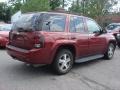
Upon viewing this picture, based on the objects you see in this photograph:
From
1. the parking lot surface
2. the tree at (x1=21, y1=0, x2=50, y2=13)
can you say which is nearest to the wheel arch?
Result: the parking lot surface

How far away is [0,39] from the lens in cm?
1205

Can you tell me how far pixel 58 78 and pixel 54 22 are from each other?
1.61 m

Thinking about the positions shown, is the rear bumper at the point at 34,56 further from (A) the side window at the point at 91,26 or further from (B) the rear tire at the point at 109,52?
(B) the rear tire at the point at 109,52

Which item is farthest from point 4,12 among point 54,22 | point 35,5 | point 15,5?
point 54,22

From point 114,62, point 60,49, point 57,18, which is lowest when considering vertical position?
point 114,62

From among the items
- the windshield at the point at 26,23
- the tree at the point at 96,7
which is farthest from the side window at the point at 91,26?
the tree at the point at 96,7

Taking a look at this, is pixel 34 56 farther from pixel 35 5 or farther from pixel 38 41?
pixel 35 5

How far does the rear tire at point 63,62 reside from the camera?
22.7 ft

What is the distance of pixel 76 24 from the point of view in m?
7.70

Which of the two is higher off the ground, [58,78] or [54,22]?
[54,22]

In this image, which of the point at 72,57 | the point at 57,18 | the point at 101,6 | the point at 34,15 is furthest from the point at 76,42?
the point at 101,6

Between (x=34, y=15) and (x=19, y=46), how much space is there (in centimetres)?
100

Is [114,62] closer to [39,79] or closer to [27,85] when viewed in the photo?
[39,79]

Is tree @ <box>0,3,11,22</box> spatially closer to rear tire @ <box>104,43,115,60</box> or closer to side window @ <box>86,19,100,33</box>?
rear tire @ <box>104,43,115,60</box>
